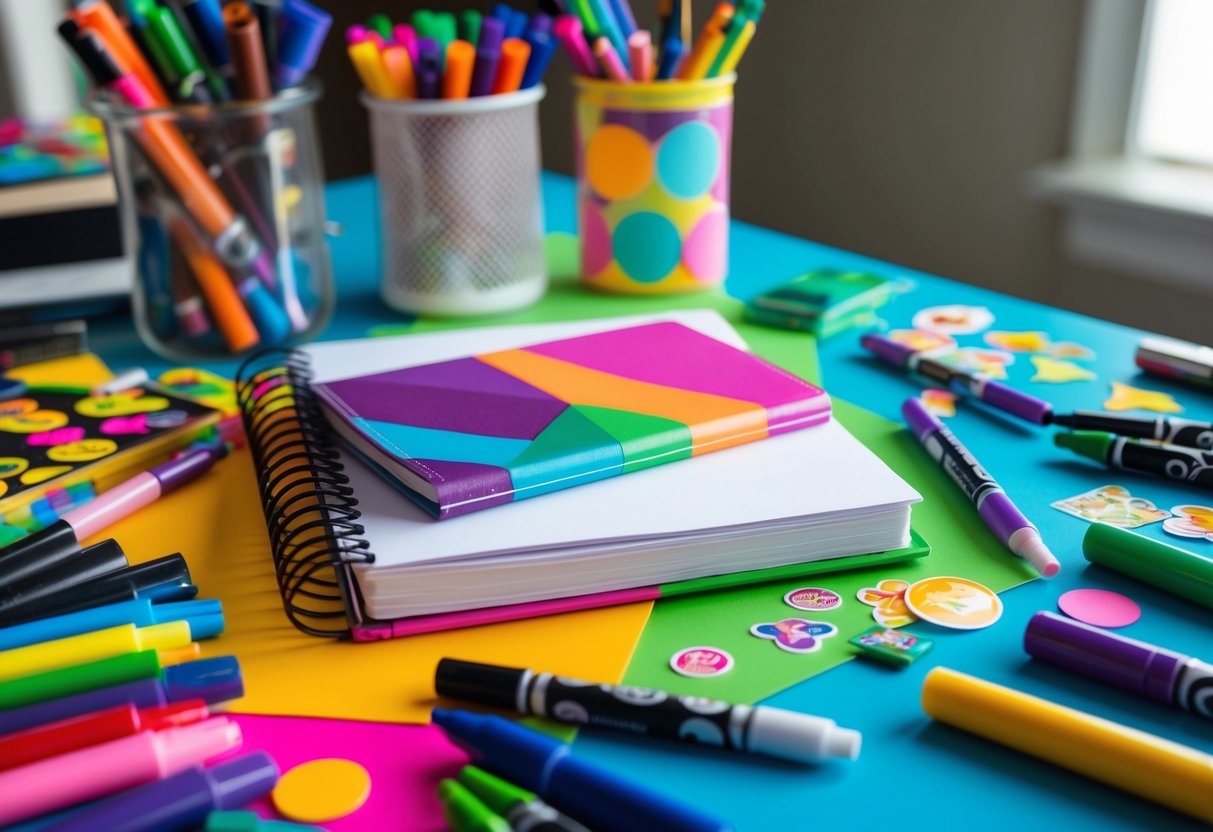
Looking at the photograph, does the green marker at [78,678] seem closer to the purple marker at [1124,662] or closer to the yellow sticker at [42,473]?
the yellow sticker at [42,473]

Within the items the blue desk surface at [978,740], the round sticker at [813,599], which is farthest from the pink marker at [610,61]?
the round sticker at [813,599]

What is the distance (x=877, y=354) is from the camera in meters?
0.79

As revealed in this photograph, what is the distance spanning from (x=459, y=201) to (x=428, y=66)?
98mm

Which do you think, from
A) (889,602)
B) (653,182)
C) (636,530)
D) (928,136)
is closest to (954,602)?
(889,602)

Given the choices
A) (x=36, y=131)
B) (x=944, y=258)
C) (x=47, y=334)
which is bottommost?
(x=944, y=258)

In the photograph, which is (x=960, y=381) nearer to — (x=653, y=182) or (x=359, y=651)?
(x=653, y=182)

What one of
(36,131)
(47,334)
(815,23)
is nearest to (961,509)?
(47,334)

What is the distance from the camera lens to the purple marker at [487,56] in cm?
80

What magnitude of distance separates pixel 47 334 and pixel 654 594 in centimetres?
57

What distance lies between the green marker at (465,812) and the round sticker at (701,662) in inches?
4.3

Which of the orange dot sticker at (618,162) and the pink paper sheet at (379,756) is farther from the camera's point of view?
the orange dot sticker at (618,162)

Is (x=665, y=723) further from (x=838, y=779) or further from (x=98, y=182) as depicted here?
(x=98, y=182)

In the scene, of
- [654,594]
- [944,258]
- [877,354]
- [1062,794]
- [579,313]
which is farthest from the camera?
[944,258]

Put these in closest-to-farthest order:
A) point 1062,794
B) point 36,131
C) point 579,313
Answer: point 1062,794, point 579,313, point 36,131
